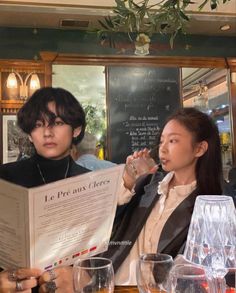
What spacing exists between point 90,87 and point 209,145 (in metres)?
1.66

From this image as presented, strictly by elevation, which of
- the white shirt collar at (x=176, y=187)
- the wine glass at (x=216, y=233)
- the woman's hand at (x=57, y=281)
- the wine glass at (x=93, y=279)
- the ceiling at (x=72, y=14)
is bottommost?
the woman's hand at (x=57, y=281)

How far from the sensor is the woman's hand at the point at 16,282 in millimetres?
891

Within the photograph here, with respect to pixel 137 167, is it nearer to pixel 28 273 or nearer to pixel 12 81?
pixel 28 273

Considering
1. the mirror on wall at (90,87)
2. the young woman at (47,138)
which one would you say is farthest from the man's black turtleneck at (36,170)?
the mirror on wall at (90,87)

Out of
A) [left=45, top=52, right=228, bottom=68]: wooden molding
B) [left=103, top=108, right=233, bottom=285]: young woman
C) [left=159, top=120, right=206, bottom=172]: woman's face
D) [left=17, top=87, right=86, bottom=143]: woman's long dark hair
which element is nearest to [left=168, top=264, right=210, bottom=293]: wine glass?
[left=103, top=108, right=233, bottom=285]: young woman

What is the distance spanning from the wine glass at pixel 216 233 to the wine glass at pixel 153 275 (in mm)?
131

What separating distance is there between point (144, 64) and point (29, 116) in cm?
186

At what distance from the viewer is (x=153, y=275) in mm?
828

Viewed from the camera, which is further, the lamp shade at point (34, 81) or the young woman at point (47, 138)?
the lamp shade at point (34, 81)

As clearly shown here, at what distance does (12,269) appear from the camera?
908mm

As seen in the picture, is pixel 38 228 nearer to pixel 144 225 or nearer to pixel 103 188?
pixel 103 188

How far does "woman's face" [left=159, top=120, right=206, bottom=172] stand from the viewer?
4.66 feet

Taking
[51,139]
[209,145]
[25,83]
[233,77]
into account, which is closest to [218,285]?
[209,145]

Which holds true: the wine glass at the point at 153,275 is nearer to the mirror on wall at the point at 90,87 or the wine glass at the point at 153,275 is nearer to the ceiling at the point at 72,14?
the mirror on wall at the point at 90,87
